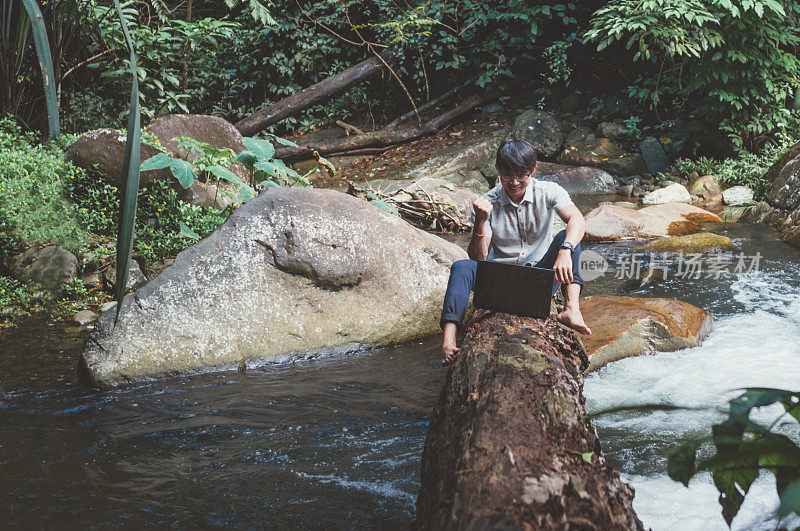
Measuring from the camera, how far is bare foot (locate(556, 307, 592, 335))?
3242 mm

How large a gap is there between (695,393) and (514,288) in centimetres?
161

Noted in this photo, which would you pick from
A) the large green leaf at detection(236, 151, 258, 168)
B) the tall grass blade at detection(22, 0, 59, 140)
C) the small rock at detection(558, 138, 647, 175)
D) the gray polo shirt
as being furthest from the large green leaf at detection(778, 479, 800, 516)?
the small rock at detection(558, 138, 647, 175)

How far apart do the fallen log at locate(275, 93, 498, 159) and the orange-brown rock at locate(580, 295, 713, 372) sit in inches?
294

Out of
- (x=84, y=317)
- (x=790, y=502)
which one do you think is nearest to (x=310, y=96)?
(x=84, y=317)

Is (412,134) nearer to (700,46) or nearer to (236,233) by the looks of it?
(700,46)

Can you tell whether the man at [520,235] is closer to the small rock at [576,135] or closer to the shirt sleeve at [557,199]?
the shirt sleeve at [557,199]

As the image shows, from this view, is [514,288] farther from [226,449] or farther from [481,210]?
[226,449]

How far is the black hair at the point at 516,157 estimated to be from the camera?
326cm

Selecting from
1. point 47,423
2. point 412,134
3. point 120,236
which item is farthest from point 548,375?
point 412,134

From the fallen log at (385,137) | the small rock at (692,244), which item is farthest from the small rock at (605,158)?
the small rock at (692,244)

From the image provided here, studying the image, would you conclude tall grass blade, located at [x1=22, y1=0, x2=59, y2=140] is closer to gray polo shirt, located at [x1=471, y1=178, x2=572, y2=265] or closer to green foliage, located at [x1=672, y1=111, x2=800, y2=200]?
gray polo shirt, located at [x1=471, y1=178, x2=572, y2=265]

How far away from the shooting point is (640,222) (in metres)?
7.46

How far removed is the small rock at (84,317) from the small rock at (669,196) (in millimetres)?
7666

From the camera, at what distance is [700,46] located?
9.21m
